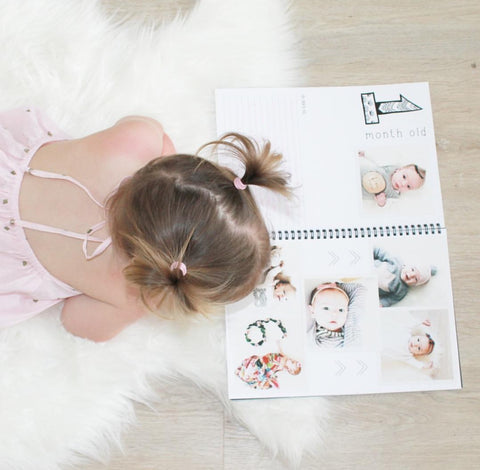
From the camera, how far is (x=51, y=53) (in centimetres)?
78

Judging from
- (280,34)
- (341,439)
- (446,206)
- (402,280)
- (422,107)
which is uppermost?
(280,34)

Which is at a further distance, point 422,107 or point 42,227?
point 422,107

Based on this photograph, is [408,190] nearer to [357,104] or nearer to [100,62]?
[357,104]

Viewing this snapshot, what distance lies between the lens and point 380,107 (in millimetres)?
803

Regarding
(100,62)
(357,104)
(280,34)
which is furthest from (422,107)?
(100,62)

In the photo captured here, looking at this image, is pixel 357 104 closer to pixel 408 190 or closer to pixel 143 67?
pixel 408 190

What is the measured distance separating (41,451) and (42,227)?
0.32 meters

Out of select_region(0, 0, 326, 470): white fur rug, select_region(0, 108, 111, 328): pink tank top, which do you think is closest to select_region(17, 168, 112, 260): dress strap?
select_region(0, 108, 111, 328): pink tank top

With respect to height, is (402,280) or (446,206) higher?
(446,206)

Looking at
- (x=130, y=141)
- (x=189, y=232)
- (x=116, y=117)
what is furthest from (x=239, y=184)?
(x=116, y=117)

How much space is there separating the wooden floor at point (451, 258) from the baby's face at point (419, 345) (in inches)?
2.3

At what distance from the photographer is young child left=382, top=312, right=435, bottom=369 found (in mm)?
758

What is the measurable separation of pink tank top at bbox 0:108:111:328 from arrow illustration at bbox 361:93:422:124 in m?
0.43

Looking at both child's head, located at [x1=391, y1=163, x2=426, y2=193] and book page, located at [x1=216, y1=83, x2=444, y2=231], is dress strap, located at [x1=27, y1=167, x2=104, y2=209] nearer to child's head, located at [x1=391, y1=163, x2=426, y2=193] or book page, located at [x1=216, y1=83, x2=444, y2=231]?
book page, located at [x1=216, y1=83, x2=444, y2=231]
